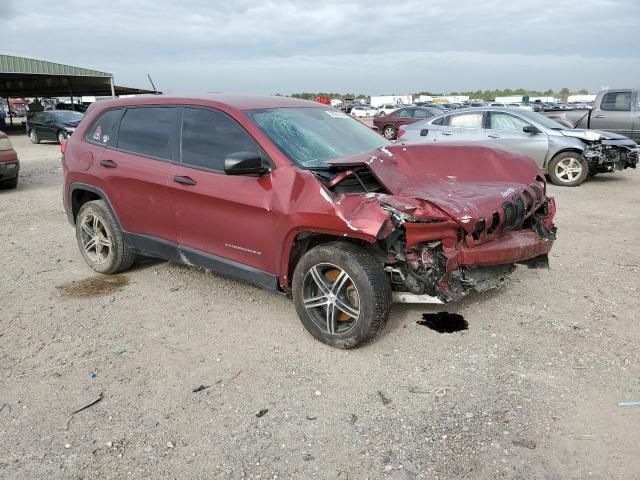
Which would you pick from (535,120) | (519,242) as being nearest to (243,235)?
(519,242)

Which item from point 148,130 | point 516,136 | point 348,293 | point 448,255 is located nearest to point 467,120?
point 516,136

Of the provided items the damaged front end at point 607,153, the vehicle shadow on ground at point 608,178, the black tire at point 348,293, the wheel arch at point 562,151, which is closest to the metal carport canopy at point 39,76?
the wheel arch at point 562,151

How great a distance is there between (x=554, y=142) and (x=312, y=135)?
7544mm

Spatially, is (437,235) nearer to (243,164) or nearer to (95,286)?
(243,164)

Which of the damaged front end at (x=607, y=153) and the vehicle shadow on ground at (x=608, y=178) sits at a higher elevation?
Answer: the damaged front end at (x=607, y=153)

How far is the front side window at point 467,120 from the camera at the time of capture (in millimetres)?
10758

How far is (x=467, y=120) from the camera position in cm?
1088

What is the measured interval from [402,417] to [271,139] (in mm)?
2118

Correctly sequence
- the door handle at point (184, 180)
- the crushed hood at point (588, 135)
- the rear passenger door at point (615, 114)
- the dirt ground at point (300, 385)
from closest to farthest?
the dirt ground at point (300, 385) → the door handle at point (184, 180) → the crushed hood at point (588, 135) → the rear passenger door at point (615, 114)

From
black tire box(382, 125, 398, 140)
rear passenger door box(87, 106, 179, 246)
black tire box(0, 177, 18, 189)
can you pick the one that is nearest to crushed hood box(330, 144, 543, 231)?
rear passenger door box(87, 106, 179, 246)

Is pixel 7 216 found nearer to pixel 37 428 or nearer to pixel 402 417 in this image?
pixel 37 428

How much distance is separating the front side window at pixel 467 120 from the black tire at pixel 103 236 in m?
8.09

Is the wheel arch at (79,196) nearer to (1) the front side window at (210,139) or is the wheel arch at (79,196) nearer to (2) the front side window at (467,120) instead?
(1) the front side window at (210,139)

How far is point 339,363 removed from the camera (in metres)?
3.40
